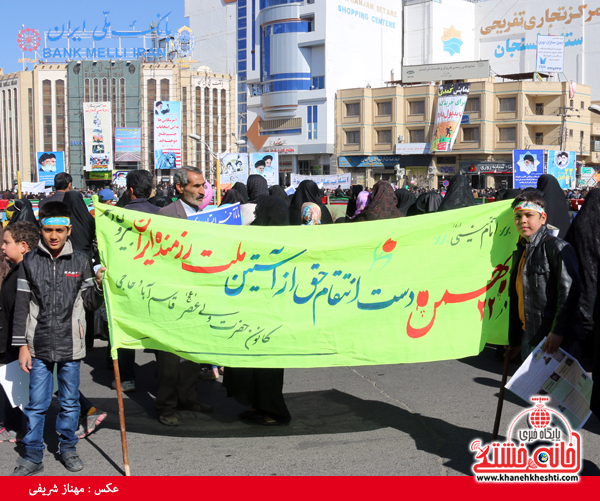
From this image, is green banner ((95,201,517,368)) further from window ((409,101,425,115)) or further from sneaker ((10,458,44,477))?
window ((409,101,425,115))

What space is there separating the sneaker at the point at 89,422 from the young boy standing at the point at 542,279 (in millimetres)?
2887

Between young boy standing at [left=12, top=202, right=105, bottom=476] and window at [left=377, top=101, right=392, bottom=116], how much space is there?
191ft

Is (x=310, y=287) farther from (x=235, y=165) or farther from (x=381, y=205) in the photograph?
(x=235, y=165)

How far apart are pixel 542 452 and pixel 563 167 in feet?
56.0

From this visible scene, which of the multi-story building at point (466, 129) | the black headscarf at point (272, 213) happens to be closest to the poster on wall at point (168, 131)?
the multi-story building at point (466, 129)

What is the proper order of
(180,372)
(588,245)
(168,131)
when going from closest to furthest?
1. (180,372)
2. (588,245)
3. (168,131)

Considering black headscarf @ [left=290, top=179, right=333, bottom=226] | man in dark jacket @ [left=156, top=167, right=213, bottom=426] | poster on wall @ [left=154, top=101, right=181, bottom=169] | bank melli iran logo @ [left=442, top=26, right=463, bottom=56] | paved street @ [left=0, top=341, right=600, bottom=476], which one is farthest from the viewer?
poster on wall @ [left=154, top=101, right=181, bottom=169]

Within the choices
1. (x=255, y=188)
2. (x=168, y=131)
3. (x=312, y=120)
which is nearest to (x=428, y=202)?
(x=255, y=188)

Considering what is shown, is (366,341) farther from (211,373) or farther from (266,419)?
(211,373)

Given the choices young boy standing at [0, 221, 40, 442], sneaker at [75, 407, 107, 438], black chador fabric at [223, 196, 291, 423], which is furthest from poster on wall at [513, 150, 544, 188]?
young boy standing at [0, 221, 40, 442]

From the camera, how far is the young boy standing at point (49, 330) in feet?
12.5

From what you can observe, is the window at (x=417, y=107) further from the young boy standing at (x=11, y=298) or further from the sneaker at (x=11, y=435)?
the sneaker at (x=11, y=435)

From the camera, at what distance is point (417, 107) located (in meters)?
59.0

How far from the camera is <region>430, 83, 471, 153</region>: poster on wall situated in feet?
180
